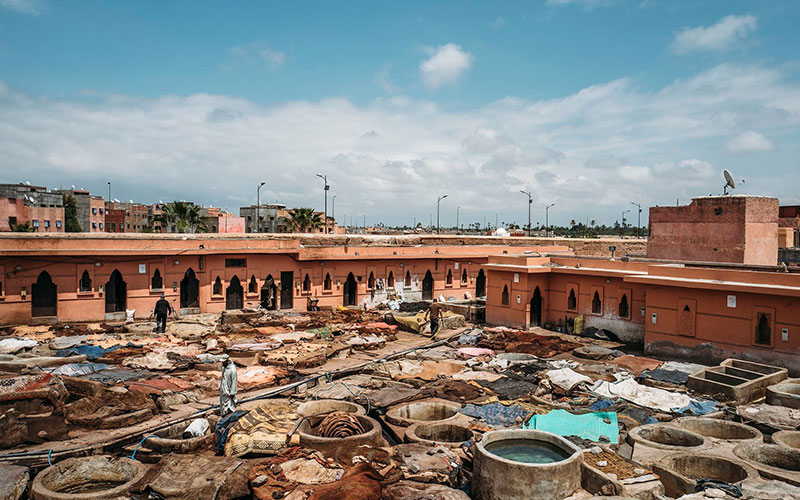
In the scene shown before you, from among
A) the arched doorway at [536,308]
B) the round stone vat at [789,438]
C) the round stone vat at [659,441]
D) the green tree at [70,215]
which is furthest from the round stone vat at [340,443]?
the green tree at [70,215]

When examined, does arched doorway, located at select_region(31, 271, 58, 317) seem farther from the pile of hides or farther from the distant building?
the distant building

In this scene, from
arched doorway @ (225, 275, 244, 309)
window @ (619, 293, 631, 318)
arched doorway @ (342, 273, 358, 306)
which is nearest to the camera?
window @ (619, 293, 631, 318)

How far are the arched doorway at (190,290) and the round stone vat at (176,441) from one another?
48.1 feet

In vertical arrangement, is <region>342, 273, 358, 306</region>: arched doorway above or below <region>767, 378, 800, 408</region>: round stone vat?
above

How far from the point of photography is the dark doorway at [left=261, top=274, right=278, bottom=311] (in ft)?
87.0

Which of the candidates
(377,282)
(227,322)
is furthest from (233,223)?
(227,322)

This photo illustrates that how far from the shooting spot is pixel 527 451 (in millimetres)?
9758

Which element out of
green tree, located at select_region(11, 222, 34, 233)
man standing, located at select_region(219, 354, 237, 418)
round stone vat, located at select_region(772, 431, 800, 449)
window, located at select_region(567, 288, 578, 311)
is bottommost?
round stone vat, located at select_region(772, 431, 800, 449)

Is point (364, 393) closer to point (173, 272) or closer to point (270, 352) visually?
point (270, 352)

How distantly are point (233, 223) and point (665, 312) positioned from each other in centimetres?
4937

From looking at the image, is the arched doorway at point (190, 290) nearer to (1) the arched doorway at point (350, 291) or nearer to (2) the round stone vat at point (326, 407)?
(1) the arched doorway at point (350, 291)

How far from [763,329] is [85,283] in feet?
79.4

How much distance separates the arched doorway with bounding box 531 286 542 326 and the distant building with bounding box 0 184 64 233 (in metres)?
44.3

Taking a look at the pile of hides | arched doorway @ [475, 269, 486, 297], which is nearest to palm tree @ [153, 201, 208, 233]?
arched doorway @ [475, 269, 486, 297]
